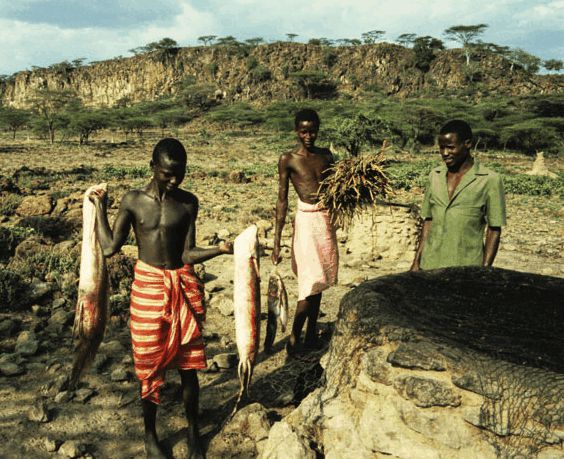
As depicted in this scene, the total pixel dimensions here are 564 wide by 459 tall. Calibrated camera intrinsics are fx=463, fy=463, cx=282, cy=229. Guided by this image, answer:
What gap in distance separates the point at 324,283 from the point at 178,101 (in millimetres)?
52254

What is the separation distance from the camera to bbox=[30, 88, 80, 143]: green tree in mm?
29094

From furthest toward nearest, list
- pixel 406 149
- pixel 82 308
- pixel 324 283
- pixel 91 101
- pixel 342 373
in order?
pixel 91 101
pixel 406 149
pixel 324 283
pixel 82 308
pixel 342 373

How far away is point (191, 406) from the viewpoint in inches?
91.3

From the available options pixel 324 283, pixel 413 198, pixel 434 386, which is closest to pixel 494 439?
pixel 434 386

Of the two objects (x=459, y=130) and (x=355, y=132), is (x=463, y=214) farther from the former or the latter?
(x=355, y=132)

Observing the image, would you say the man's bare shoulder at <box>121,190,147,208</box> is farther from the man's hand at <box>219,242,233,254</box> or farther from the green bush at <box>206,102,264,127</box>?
the green bush at <box>206,102,264,127</box>

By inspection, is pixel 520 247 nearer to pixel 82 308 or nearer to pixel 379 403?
pixel 379 403

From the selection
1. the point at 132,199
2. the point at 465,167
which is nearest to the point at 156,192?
→ the point at 132,199

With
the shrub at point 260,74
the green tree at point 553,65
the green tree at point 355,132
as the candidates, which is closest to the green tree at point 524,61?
the green tree at point 553,65

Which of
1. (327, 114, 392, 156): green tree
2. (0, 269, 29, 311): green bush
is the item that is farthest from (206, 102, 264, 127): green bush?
(0, 269, 29, 311): green bush

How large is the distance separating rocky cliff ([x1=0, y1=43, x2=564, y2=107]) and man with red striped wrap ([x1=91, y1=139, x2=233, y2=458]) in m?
51.5

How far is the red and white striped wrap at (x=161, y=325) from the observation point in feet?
7.15

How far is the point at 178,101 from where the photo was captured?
52.0 m

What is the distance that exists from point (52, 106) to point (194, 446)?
3387cm
